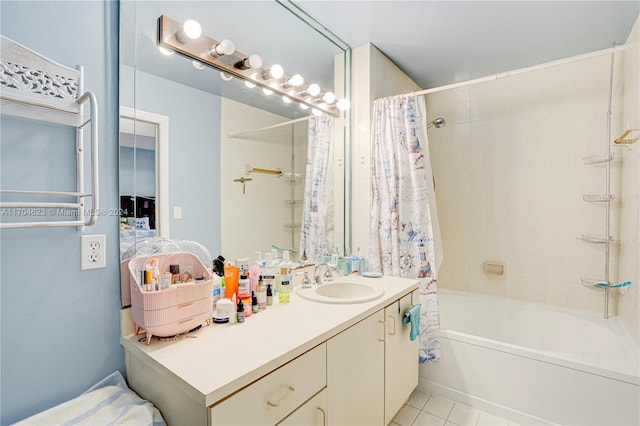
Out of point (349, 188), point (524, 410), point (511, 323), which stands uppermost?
point (349, 188)

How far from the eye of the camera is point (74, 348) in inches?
41.4

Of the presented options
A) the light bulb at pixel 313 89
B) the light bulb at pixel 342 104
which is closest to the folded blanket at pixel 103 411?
the light bulb at pixel 313 89

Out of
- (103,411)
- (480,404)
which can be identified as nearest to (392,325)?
(480,404)

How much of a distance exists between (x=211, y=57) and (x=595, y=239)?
2.78 m

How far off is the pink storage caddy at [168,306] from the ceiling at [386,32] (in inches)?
31.6

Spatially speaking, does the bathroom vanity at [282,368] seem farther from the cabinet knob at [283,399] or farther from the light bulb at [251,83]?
the light bulb at [251,83]

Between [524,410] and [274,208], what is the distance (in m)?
1.81

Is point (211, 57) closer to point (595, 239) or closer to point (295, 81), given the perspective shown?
point (295, 81)

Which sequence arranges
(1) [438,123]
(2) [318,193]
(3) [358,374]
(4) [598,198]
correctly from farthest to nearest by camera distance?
(1) [438,123], (4) [598,198], (2) [318,193], (3) [358,374]

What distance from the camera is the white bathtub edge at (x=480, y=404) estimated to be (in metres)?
1.79

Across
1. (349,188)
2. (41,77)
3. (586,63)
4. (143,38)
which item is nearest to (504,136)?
(586,63)

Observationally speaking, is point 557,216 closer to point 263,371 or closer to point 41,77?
point 263,371

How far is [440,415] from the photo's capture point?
6.22 ft

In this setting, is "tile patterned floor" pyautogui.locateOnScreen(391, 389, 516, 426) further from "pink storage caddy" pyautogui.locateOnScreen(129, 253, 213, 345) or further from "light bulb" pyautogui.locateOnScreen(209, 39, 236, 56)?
"light bulb" pyautogui.locateOnScreen(209, 39, 236, 56)
